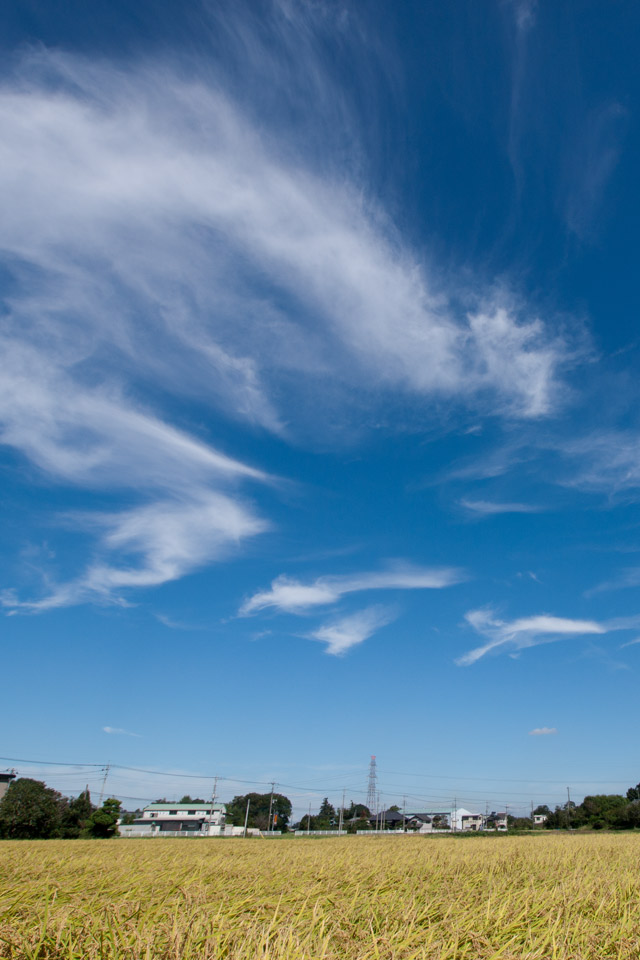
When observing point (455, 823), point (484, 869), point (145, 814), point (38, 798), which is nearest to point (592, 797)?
point (455, 823)

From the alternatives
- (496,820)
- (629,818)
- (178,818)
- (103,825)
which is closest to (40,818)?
(103,825)

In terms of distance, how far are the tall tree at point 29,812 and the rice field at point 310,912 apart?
55831 mm

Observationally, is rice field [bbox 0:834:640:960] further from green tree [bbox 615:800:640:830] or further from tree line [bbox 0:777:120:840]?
green tree [bbox 615:800:640:830]

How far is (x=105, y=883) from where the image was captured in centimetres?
745

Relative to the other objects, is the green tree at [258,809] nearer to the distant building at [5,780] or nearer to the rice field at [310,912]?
the distant building at [5,780]

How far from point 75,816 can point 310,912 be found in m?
73.9

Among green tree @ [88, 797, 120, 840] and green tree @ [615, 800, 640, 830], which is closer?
green tree @ [88, 797, 120, 840]

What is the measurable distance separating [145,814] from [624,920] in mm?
124927

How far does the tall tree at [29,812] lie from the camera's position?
53906 mm

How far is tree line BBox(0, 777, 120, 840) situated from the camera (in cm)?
Result: 5400

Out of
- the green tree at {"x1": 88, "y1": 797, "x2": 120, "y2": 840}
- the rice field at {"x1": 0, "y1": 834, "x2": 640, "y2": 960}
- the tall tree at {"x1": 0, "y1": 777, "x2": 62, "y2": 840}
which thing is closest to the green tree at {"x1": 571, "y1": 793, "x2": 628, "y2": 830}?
the green tree at {"x1": 88, "y1": 797, "x2": 120, "y2": 840}

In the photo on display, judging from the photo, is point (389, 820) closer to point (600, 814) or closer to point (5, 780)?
point (600, 814)

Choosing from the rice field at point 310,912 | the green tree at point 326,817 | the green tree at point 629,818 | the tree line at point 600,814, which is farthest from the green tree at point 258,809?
the rice field at point 310,912

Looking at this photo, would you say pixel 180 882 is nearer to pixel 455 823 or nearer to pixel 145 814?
pixel 145 814
